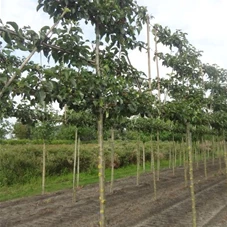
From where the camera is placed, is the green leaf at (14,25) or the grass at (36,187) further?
the grass at (36,187)

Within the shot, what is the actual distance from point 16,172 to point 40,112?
8863 millimetres

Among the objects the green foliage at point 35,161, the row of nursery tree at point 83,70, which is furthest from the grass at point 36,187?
the row of nursery tree at point 83,70

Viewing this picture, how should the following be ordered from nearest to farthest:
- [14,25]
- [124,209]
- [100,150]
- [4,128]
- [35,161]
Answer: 1. [14,25]
2. [100,150]
3. [124,209]
4. [4,128]
5. [35,161]

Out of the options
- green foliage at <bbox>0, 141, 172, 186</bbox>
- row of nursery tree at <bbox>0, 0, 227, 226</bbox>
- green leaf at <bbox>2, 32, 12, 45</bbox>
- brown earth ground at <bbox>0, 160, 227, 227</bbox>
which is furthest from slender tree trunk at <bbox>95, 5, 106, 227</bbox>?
green foliage at <bbox>0, 141, 172, 186</bbox>

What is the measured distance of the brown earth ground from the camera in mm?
6832

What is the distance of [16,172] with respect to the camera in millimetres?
13695

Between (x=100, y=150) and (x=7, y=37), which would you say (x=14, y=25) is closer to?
(x=7, y=37)

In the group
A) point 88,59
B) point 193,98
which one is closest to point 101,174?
point 88,59

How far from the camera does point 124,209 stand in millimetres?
8000

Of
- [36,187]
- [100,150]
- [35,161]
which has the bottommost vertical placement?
[36,187]

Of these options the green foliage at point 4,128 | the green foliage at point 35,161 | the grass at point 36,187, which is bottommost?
the grass at point 36,187

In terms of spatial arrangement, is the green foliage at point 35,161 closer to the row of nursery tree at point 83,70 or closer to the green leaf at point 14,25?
the row of nursery tree at point 83,70

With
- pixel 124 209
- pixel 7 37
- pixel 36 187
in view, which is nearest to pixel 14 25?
pixel 7 37

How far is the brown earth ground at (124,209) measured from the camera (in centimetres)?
683
